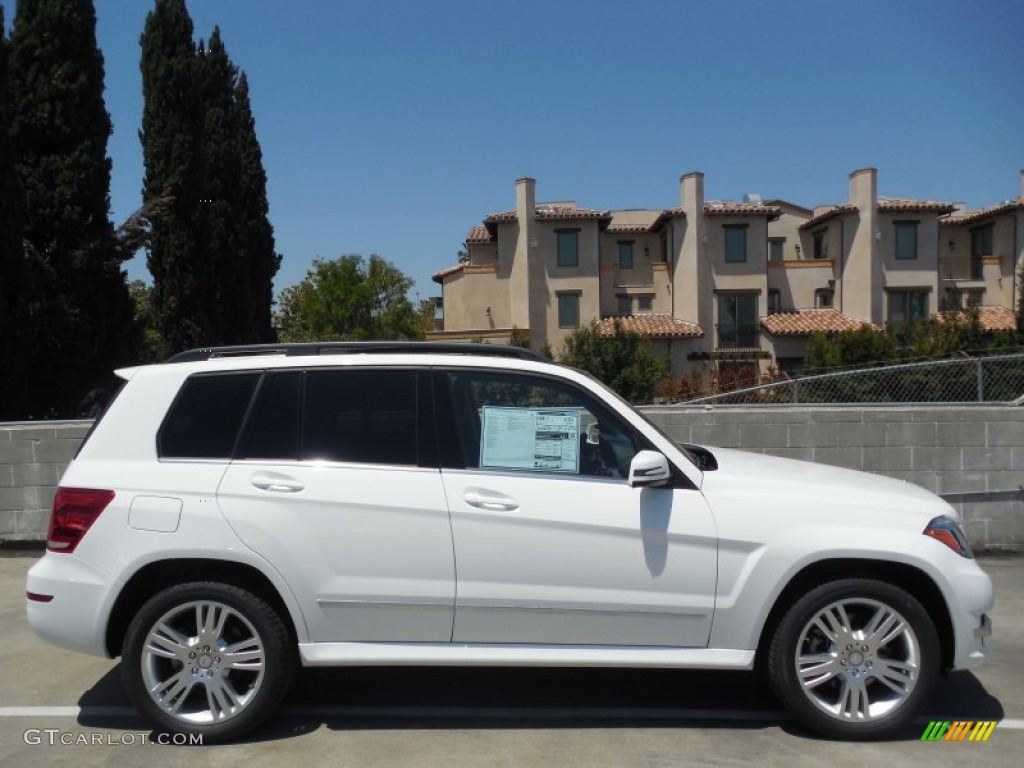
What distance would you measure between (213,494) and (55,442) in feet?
14.6

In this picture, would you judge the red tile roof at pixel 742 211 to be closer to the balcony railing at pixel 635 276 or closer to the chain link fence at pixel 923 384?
the balcony railing at pixel 635 276

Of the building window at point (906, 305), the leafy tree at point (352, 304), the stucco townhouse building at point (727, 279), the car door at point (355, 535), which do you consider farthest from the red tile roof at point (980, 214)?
the car door at point (355, 535)

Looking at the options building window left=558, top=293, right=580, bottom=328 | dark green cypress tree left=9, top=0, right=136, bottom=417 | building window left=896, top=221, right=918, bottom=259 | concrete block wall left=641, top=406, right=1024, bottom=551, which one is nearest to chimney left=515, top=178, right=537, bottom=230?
building window left=558, top=293, right=580, bottom=328

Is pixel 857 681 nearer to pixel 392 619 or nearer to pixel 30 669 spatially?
pixel 392 619

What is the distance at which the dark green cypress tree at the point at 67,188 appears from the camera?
1203 cm

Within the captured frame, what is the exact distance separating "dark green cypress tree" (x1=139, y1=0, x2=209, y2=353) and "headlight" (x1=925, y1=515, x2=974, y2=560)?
48.4 feet

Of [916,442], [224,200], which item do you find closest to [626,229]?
[224,200]

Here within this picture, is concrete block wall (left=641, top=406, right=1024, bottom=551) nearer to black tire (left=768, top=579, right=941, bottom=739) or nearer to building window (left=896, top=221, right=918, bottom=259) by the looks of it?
black tire (left=768, top=579, right=941, bottom=739)

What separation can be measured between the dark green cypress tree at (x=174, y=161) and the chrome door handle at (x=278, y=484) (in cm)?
1323

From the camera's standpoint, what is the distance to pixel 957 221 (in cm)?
4769

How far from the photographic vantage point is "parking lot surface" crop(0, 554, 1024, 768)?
160 inches

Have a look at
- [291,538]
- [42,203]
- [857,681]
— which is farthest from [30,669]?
[42,203]

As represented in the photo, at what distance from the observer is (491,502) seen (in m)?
4.18

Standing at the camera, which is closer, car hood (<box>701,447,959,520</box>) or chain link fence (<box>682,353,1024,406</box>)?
car hood (<box>701,447,959,520</box>)
